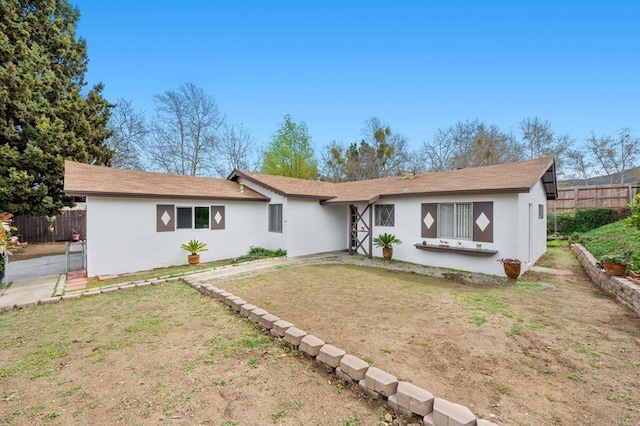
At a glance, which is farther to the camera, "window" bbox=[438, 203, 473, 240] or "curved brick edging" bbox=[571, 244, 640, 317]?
"window" bbox=[438, 203, 473, 240]

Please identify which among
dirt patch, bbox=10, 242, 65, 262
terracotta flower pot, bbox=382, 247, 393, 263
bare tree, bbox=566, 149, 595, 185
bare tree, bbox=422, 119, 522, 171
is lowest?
dirt patch, bbox=10, 242, 65, 262

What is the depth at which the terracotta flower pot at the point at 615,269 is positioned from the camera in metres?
6.27

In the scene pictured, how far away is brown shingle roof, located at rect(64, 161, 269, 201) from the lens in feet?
28.5

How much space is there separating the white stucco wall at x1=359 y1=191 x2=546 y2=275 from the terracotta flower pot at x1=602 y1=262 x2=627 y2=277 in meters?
1.84

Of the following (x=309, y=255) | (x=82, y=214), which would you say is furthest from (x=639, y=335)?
(x=82, y=214)

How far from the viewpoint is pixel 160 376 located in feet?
10.9

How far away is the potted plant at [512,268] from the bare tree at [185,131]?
74.8ft

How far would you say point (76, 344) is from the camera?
4.25 m

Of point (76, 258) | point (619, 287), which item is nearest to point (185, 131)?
point (76, 258)

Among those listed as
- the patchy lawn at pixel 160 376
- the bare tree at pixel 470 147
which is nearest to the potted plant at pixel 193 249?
the patchy lawn at pixel 160 376

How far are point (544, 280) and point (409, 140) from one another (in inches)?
860

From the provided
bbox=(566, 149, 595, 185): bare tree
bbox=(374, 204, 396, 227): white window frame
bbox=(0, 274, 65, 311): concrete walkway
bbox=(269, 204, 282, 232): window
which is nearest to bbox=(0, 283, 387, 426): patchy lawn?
bbox=(0, 274, 65, 311): concrete walkway

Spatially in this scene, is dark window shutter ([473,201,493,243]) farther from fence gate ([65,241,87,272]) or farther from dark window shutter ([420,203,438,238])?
fence gate ([65,241,87,272])

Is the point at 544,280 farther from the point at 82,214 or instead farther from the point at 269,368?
the point at 82,214
